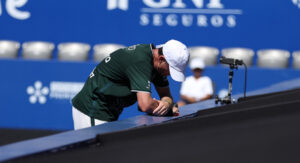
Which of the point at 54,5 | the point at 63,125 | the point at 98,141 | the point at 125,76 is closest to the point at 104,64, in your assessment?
the point at 125,76

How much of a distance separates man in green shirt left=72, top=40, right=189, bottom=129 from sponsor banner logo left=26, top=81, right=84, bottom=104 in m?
5.29

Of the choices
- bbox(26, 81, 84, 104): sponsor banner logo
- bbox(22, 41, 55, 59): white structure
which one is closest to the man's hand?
bbox(26, 81, 84, 104): sponsor banner logo

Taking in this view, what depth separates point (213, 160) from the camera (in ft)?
8.86

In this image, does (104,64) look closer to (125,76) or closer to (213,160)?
(125,76)

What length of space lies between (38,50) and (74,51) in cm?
71

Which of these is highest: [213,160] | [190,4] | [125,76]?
[190,4]

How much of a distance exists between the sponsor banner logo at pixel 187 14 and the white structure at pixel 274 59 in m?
1.07

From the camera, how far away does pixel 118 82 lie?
14.3 feet

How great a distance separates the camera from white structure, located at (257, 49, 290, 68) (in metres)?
10.0

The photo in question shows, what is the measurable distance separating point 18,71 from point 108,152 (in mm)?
7723

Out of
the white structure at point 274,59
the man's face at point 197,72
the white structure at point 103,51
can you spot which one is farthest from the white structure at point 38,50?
the white structure at point 274,59

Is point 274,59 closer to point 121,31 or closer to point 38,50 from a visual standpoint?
point 121,31

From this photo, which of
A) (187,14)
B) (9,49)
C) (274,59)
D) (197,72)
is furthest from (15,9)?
(274,59)

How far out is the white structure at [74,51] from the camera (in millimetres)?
10812
